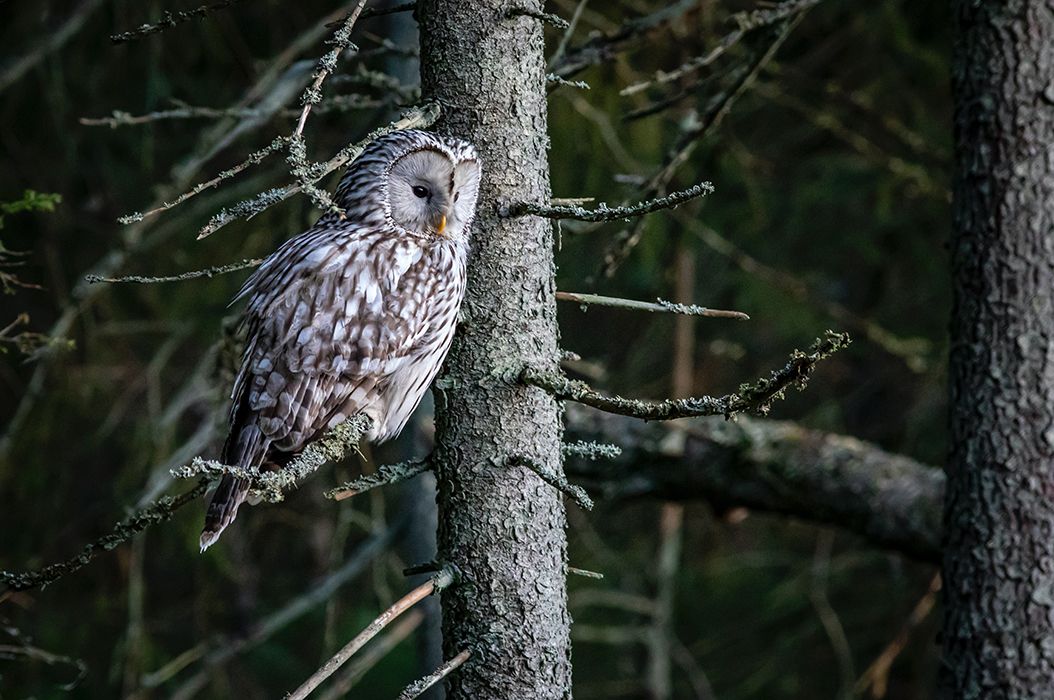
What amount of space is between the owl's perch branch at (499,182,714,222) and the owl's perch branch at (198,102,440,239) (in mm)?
261

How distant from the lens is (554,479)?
2314 mm

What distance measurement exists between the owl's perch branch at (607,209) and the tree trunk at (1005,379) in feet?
4.60

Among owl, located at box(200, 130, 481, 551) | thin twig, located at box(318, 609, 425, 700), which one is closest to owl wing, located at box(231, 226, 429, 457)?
owl, located at box(200, 130, 481, 551)

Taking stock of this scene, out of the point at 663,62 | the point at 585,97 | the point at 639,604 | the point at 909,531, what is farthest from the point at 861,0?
the point at 639,604

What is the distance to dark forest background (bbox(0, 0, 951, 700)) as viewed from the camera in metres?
4.71

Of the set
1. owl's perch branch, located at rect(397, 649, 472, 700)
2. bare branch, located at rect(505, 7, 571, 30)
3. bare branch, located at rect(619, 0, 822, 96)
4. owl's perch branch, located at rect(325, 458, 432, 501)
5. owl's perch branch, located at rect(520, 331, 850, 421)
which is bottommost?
owl's perch branch, located at rect(397, 649, 472, 700)

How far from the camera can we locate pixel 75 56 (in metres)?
5.53

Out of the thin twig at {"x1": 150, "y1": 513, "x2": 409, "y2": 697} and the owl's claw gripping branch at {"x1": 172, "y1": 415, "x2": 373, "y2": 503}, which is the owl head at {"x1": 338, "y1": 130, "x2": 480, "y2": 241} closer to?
the owl's claw gripping branch at {"x1": 172, "y1": 415, "x2": 373, "y2": 503}

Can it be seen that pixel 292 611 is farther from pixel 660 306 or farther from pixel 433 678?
pixel 660 306

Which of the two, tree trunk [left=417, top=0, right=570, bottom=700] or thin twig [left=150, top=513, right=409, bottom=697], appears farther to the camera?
thin twig [left=150, top=513, right=409, bottom=697]

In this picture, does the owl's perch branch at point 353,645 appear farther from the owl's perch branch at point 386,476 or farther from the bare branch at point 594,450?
the bare branch at point 594,450

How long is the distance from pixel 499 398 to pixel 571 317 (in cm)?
511

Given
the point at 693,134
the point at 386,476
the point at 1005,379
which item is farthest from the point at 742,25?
the point at 386,476

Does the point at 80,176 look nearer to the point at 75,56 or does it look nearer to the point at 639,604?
the point at 75,56
